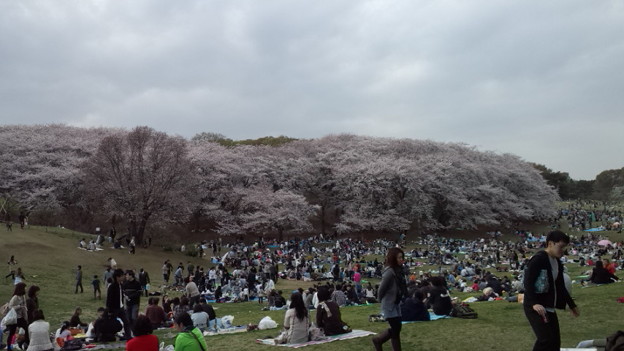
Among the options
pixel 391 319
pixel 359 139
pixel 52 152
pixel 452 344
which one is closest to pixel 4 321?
pixel 391 319

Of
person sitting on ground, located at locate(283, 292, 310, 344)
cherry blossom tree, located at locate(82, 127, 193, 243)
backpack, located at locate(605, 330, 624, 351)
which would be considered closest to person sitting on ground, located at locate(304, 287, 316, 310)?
person sitting on ground, located at locate(283, 292, 310, 344)

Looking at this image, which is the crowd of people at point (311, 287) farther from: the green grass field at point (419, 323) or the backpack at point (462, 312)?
the green grass field at point (419, 323)

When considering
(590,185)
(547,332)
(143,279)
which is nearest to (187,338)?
(547,332)

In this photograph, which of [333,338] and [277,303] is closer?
[333,338]

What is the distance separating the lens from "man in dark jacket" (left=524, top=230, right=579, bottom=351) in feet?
16.0

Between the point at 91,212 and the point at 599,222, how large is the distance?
51349 mm

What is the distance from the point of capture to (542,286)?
4977mm

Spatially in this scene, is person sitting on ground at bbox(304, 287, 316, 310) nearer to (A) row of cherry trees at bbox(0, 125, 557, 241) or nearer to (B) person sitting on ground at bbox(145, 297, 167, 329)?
(B) person sitting on ground at bbox(145, 297, 167, 329)

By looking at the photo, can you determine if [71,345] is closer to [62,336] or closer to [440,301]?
[62,336]

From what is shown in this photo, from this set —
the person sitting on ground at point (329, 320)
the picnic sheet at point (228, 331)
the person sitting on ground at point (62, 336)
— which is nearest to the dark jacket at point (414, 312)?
the person sitting on ground at point (329, 320)

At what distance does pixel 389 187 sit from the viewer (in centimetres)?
4938

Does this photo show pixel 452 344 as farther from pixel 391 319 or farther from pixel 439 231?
pixel 439 231

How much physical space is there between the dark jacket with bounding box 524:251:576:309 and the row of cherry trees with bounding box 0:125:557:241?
1257 inches

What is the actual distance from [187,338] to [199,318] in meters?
5.89
